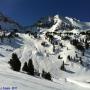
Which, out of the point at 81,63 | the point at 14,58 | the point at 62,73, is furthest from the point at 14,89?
the point at 81,63

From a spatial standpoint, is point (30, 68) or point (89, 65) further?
point (89, 65)

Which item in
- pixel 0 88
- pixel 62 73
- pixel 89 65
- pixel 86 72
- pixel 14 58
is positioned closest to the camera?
pixel 0 88

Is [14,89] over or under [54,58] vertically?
under

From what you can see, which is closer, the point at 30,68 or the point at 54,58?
the point at 30,68

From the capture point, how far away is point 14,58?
5253 cm

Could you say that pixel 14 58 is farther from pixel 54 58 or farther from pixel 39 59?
pixel 54 58

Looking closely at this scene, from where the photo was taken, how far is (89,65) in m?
169

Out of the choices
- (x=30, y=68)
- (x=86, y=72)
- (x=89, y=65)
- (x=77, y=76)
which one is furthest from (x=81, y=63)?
(x=30, y=68)

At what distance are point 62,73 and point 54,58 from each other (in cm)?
3554

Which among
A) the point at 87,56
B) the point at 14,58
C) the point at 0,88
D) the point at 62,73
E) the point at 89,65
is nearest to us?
the point at 0,88

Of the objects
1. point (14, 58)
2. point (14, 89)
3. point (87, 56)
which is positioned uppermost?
point (87, 56)

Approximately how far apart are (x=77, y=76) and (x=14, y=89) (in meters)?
121

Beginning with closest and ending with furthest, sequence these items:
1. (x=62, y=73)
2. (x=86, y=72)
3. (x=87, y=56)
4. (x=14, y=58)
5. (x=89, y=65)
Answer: (x=14, y=58), (x=62, y=73), (x=86, y=72), (x=89, y=65), (x=87, y=56)

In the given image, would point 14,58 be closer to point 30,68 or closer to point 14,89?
point 30,68
